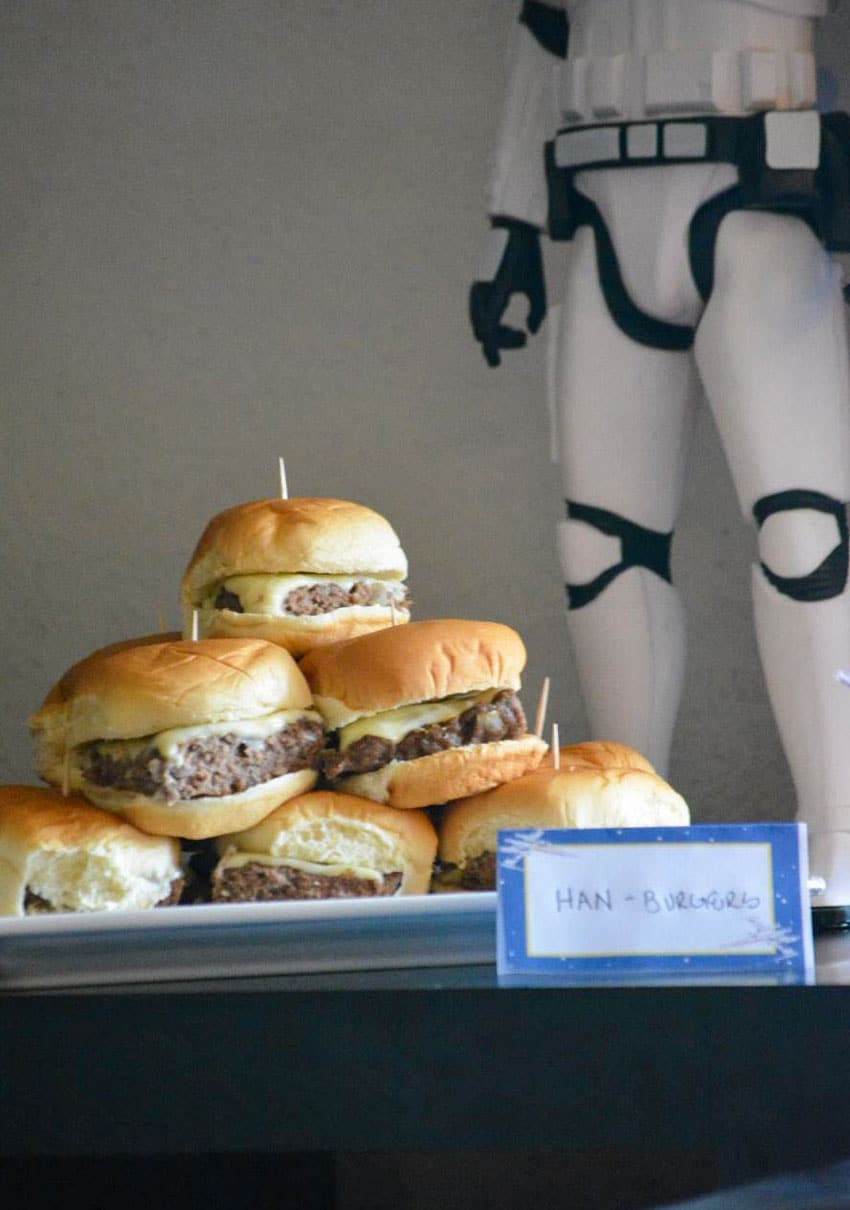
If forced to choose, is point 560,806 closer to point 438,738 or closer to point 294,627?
point 438,738

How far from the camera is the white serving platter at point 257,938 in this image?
824mm

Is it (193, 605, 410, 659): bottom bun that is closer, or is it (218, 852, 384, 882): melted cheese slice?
(218, 852, 384, 882): melted cheese slice

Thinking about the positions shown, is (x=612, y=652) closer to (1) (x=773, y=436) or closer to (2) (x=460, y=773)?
(1) (x=773, y=436)

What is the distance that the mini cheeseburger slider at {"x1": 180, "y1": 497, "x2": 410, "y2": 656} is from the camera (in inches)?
47.9

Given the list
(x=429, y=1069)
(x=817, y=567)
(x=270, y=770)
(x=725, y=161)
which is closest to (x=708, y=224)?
(x=725, y=161)

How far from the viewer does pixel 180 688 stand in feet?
3.36

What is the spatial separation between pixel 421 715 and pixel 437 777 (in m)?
0.06

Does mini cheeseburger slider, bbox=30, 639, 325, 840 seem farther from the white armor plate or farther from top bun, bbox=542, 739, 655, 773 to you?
the white armor plate

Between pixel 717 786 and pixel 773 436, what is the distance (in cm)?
97

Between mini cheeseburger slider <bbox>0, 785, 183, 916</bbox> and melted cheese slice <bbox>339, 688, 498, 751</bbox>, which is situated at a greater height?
melted cheese slice <bbox>339, 688, 498, 751</bbox>

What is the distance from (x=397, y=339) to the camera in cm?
294

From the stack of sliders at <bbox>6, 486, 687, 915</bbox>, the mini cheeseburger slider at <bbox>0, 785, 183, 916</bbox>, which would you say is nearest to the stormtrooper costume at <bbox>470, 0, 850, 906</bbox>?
the stack of sliders at <bbox>6, 486, 687, 915</bbox>

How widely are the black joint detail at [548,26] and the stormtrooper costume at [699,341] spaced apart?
7cm

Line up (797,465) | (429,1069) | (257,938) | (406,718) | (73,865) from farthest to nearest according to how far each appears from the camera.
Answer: (797,465)
(406,718)
(73,865)
(257,938)
(429,1069)
